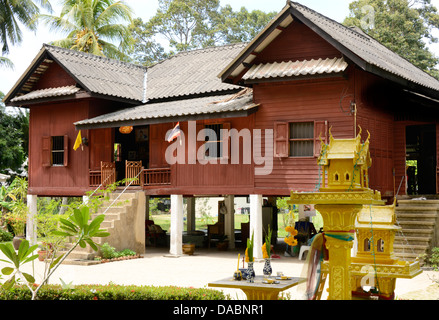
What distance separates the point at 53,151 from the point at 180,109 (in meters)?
6.08

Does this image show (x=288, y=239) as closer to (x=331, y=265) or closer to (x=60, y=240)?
(x=331, y=265)

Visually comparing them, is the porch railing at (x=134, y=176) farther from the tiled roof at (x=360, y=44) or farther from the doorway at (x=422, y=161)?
the doorway at (x=422, y=161)

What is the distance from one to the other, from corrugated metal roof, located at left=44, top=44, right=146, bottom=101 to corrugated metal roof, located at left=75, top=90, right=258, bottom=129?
0.96 metres

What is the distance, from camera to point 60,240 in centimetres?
1074

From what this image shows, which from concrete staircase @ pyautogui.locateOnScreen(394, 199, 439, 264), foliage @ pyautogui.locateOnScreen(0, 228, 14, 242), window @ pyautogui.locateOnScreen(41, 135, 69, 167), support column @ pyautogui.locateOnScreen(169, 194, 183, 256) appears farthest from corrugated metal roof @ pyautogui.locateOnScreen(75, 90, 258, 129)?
foliage @ pyautogui.locateOnScreen(0, 228, 14, 242)

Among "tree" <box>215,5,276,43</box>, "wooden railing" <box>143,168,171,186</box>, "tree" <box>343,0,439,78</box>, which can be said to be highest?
"tree" <box>215,5,276,43</box>

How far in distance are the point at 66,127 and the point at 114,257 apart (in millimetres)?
6062

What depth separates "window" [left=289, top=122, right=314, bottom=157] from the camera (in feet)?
57.6

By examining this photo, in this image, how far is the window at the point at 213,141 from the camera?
1930 cm

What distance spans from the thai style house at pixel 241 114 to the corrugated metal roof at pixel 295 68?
0.13 ft

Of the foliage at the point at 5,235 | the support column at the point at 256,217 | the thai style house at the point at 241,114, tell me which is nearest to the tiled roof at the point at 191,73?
the thai style house at the point at 241,114

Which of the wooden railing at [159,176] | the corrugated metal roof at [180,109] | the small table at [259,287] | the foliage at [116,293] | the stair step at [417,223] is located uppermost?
the corrugated metal roof at [180,109]

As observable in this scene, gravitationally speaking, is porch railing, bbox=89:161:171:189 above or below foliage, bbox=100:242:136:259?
above

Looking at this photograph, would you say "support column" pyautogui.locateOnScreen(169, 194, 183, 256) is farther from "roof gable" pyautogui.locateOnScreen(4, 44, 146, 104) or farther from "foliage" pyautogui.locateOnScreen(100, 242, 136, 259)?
"roof gable" pyautogui.locateOnScreen(4, 44, 146, 104)
